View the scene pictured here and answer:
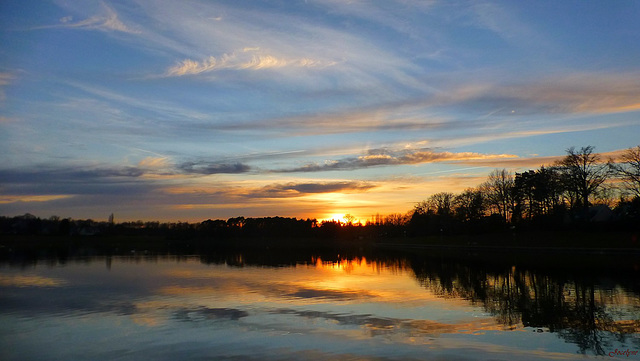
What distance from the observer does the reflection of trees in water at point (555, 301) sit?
15.8 meters

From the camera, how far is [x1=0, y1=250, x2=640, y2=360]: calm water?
1376 centimetres

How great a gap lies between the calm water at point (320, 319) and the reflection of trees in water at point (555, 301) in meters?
0.06

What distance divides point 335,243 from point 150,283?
4334 inches

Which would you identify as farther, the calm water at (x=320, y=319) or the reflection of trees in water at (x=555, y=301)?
the reflection of trees in water at (x=555, y=301)

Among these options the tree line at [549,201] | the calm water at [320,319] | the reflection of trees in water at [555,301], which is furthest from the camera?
the tree line at [549,201]

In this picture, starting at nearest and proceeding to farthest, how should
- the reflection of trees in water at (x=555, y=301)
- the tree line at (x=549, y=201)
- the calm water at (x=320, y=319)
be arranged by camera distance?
the calm water at (x=320, y=319)
the reflection of trees in water at (x=555, y=301)
the tree line at (x=549, y=201)

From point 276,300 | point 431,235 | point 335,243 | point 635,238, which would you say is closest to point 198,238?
point 335,243

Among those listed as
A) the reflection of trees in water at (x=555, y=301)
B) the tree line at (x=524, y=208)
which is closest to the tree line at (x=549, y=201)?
the tree line at (x=524, y=208)

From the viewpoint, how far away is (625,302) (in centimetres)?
2202

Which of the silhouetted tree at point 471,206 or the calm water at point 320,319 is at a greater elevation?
the silhouetted tree at point 471,206

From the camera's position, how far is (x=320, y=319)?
61.3 feet

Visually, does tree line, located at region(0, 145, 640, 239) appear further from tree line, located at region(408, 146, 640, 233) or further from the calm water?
the calm water

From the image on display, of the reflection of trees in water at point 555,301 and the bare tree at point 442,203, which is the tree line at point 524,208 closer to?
the bare tree at point 442,203

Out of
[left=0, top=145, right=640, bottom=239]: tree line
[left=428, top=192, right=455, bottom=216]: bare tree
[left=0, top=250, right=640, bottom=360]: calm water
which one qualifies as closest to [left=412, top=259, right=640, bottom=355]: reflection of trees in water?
[left=0, top=250, right=640, bottom=360]: calm water
